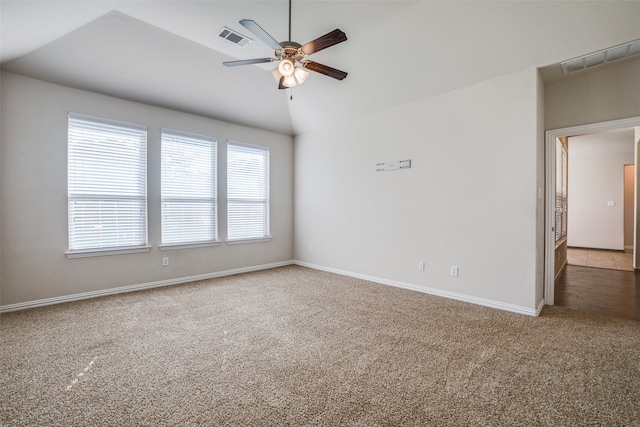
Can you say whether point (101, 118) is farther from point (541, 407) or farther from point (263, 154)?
point (541, 407)

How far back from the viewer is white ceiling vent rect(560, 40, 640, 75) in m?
2.85

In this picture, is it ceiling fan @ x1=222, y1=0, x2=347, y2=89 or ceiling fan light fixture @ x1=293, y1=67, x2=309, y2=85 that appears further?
ceiling fan light fixture @ x1=293, y1=67, x2=309, y2=85

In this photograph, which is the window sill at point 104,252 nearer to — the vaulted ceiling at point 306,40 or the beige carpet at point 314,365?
the beige carpet at point 314,365

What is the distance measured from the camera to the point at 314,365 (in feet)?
7.50

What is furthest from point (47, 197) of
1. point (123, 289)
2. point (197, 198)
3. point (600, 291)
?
point (600, 291)

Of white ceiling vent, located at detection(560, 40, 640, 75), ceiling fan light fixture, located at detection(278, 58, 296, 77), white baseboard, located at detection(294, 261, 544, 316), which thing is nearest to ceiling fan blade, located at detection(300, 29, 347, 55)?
ceiling fan light fixture, located at detection(278, 58, 296, 77)

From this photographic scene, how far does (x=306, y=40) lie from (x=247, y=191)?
2.99 metres

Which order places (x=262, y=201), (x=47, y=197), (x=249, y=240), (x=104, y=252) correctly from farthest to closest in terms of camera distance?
(x=262, y=201) < (x=249, y=240) < (x=104, y=252) < (x=47, y=197)

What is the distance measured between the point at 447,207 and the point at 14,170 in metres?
5.44

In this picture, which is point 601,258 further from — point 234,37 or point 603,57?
point 234,37

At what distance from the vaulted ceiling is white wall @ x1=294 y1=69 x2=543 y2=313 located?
37 centimetres

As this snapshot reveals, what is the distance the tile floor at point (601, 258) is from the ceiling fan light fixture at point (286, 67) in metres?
7.13

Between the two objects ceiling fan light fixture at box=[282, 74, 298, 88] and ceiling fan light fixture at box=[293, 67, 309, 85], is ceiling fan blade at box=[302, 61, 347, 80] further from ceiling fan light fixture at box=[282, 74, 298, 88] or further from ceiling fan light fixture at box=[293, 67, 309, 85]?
ceiling fan light fixture at box=[282, 74, 298, 88]

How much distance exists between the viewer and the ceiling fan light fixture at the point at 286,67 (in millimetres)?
2617
